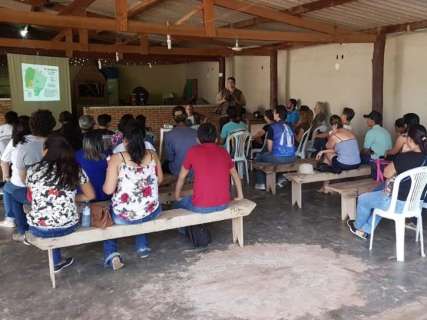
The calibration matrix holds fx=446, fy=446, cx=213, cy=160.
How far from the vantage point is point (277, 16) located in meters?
6.01

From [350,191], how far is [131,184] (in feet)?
7.12

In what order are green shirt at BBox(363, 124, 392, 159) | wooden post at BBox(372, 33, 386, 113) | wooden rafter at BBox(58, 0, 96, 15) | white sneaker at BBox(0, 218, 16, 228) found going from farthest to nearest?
wooden rafter at BBox(58, 0, 96, 15)
wooden post at BBox(372, 33, 386, 113)
green shirt at BBox(363, 124, 392, 159)
white sneaker at BBox(0, 218, 16, 228)

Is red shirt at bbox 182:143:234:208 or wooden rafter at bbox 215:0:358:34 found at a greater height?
wooden rafter at bbox 215:0:358:34

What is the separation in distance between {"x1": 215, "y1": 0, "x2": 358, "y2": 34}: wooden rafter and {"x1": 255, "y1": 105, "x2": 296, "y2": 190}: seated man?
4.58ft

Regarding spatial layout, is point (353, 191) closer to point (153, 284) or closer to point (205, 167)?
point (205, 167)

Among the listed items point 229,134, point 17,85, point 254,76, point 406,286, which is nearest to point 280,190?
point 229,134

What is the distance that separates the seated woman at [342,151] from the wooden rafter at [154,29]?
1930 millimetres

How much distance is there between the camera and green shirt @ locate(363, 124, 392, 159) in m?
5.11

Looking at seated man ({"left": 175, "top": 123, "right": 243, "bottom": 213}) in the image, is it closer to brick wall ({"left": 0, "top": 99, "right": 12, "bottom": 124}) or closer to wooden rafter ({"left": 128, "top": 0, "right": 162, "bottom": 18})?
wooden rafter ({"left": 128, "top": 0, "right": 162, "bottom": 18})

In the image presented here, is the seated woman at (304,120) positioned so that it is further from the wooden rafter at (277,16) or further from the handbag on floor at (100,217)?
the handbag on floor at (100,217)

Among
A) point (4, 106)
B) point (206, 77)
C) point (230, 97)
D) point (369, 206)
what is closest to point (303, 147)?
point (230, 97)

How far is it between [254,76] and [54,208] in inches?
330

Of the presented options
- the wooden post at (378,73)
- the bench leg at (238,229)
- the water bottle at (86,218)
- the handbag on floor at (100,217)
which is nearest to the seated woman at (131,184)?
the handbag on floor at (100,217)

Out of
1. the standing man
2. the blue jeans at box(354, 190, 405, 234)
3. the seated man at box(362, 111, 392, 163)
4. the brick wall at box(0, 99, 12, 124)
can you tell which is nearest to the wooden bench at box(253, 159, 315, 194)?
the seated man at box(362, 111, 392, 163)
